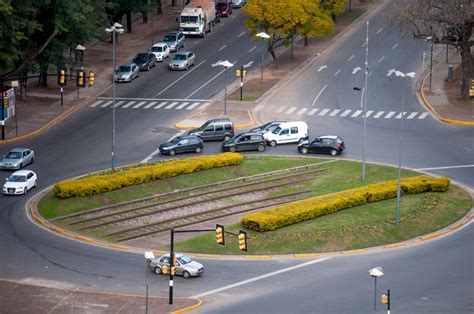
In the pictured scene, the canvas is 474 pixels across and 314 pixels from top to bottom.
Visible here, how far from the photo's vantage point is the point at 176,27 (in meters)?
152

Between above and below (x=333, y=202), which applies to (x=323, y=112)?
above

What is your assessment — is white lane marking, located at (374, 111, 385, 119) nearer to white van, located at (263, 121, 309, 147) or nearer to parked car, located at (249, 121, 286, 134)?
white van, located at (263, 121, 309, 147)

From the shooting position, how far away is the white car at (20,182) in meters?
95.3

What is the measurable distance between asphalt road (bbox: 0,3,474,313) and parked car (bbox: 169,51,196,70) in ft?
3.81

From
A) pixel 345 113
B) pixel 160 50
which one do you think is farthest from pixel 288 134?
pixel 160 50

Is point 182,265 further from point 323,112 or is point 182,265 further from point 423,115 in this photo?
point 423,115

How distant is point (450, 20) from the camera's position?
396ft

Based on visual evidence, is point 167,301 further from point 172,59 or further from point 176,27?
point 176,27

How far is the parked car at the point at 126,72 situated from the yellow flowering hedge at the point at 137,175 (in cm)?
2801

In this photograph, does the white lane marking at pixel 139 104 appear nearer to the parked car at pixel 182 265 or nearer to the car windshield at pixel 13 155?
the car windshield at pixel 13 155

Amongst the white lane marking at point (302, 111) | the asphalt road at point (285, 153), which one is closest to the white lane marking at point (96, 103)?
the asphalt road at point (285, 153)

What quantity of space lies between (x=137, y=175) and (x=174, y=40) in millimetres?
46341

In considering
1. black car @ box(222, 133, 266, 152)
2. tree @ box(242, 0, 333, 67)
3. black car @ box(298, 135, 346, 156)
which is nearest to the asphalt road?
black car @ box(298, 135, 346, 156)

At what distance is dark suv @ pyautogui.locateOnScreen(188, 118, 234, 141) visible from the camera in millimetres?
110688
